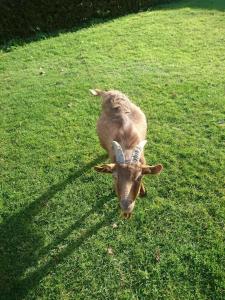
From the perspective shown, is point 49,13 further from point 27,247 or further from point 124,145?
point 27,247

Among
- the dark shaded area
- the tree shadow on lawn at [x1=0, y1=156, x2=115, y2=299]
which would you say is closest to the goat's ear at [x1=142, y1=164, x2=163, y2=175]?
the tree shadow on lawn at [x1=0, y1=156, x2=115, y2=299]

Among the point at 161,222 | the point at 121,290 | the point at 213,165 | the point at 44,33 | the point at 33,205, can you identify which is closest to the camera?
the point at 121,290

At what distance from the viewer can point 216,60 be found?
1351 cm

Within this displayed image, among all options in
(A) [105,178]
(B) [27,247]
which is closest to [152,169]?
(A) [105,178]

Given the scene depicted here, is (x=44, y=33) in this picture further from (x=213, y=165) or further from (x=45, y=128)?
(x=213, y=165)

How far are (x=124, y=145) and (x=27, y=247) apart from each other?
9.42ft

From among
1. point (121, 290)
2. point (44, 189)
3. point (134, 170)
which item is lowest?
point (121, 290)

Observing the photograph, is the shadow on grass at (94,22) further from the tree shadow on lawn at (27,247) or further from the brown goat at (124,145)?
the tree shadow on lawn at (27,247)

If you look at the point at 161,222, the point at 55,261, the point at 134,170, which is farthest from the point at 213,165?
the point at 55,261

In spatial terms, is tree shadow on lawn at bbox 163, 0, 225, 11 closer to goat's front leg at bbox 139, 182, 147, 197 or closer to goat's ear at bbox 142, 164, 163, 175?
goat's front leg at bbox 139, 182, 147, 197

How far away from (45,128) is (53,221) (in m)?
3.33

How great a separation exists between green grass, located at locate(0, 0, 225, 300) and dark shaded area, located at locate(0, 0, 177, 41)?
4.99 ft

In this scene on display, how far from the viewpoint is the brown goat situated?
6.32 meters

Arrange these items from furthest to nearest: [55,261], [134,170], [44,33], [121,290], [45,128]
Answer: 1. [44,33]
2. [45,128]
3. [55,261]
4. [121,290]
5. [134,170]
